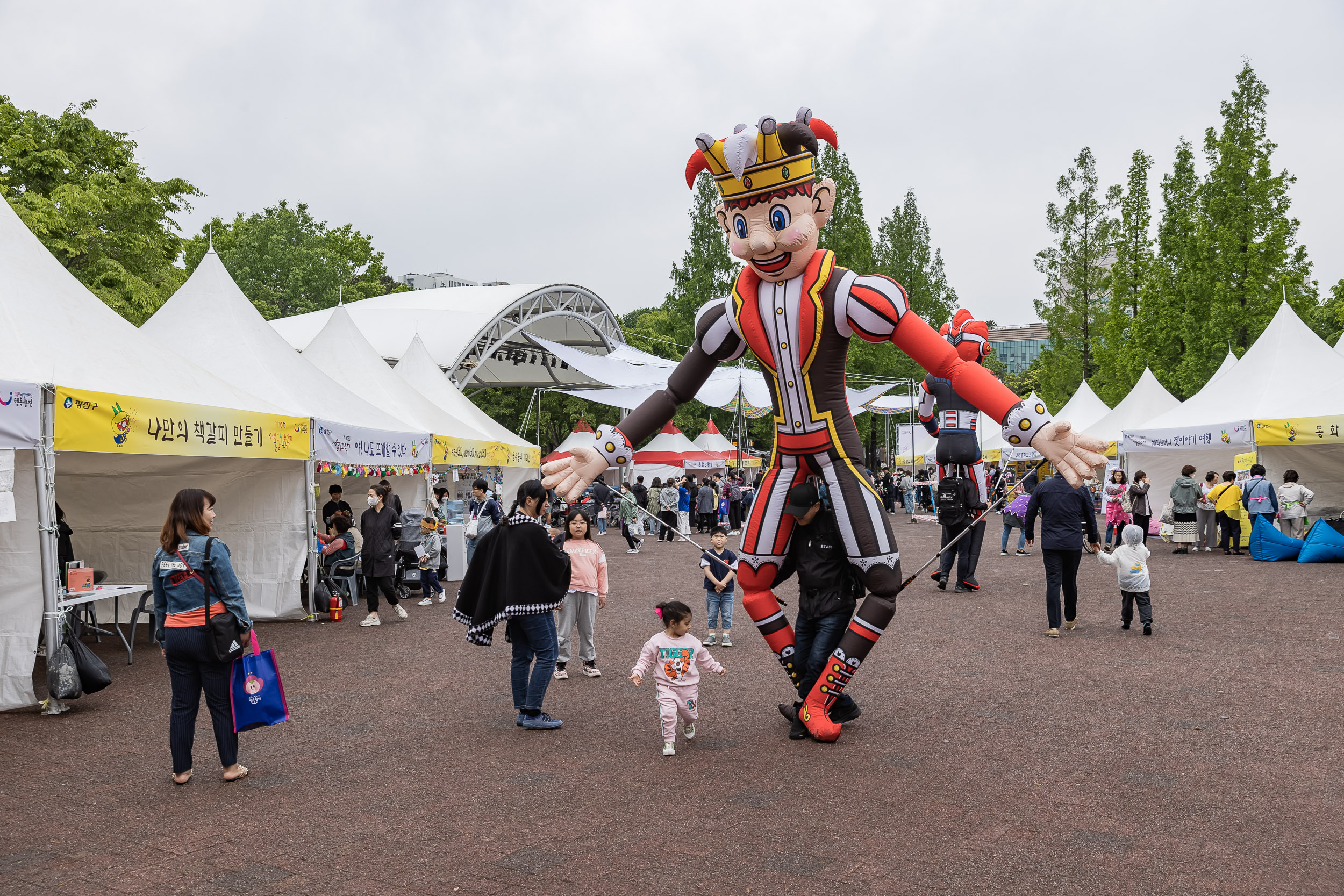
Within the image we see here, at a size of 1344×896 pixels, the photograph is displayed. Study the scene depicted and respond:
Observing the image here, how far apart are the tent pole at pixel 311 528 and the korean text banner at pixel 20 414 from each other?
373 cm

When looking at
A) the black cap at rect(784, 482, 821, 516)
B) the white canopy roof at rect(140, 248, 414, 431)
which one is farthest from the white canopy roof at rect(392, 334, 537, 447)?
the black cap at rect(784, 482, 821, 516)

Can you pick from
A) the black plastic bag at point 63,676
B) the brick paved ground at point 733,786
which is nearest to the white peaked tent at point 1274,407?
the brick paved ground at point 733,786

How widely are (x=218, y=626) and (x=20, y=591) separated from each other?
299 cm

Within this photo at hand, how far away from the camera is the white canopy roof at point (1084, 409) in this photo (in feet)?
94.3

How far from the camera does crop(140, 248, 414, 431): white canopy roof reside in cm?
1086

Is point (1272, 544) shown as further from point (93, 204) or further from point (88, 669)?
point (93, 204)

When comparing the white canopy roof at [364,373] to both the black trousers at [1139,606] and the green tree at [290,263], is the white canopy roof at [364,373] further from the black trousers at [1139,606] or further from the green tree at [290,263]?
the green tree at [290,263]

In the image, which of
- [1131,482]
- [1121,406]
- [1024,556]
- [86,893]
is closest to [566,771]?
[86,893]

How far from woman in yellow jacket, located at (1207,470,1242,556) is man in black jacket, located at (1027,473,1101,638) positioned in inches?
354

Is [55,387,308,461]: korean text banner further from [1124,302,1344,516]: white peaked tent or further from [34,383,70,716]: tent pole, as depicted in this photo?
[1124,302,1344,516]: white peaked tent

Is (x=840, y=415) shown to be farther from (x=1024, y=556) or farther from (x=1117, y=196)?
(x=1117, y=196)

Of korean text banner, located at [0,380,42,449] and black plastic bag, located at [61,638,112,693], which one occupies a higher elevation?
korean text banner, located at [0,380,42,449]

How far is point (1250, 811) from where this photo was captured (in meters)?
4.17

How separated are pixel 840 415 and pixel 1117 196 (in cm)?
3414
